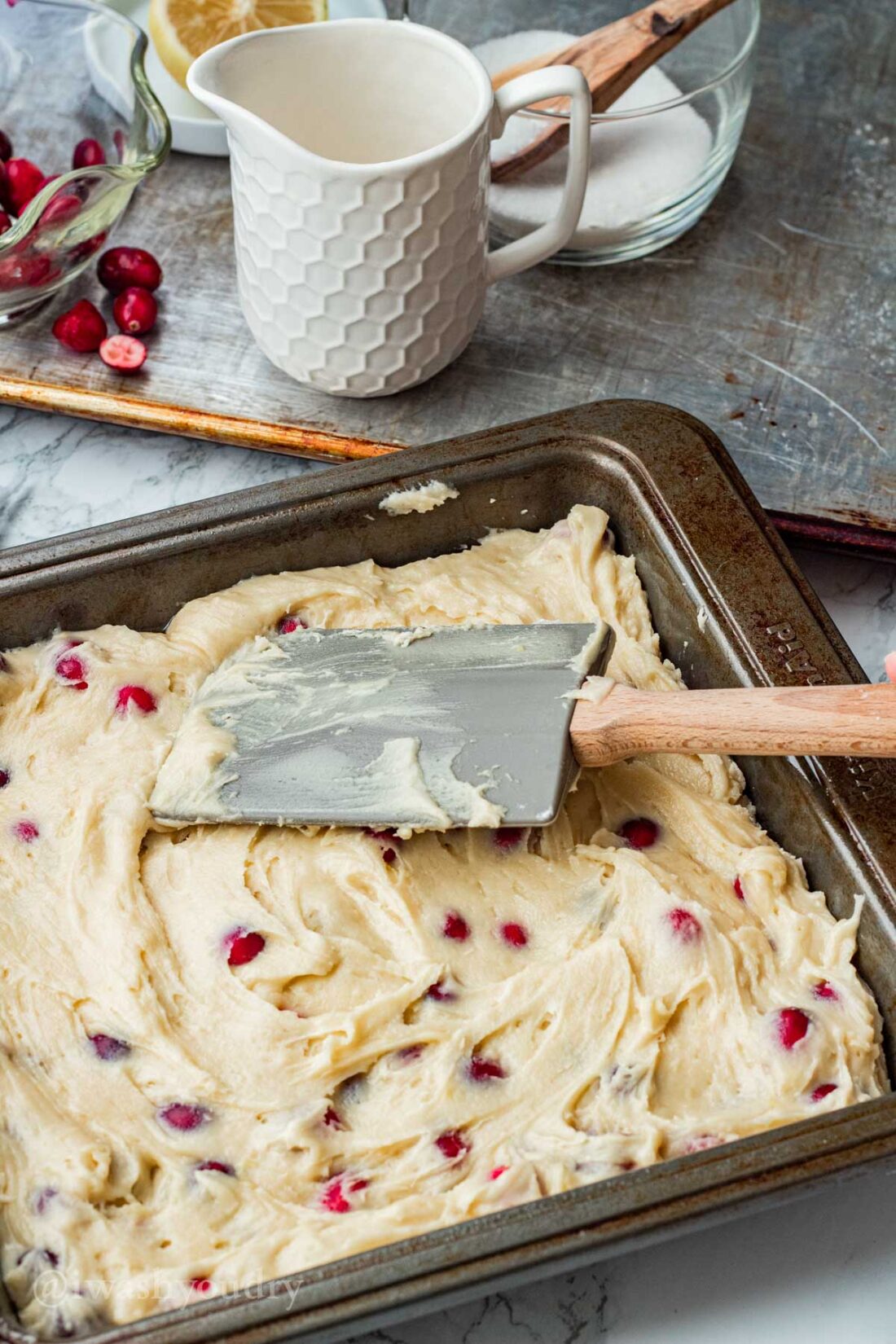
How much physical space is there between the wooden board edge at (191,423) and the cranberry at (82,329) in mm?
92

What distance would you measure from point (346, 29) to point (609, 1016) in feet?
4.81

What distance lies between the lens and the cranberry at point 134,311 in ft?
7.42

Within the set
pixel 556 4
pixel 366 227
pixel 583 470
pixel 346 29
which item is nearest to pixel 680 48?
pixel 556 4

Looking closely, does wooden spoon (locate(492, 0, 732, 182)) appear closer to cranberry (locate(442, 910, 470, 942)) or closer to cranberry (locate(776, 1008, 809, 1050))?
cranberry (locate(442, 910, 470, 942))

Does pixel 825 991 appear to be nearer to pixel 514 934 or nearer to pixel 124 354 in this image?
pixel 514 934

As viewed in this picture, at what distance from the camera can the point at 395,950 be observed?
5.05 feet

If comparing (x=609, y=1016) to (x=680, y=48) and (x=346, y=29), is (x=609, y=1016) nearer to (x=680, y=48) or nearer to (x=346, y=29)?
(x=346, y=29)

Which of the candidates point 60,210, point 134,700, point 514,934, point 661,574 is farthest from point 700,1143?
point 60,210

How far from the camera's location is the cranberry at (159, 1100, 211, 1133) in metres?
1.40

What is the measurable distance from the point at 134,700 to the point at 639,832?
25.2 inches

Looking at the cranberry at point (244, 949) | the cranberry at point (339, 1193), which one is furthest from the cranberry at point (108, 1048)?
the cranberry at point (339, 1193)

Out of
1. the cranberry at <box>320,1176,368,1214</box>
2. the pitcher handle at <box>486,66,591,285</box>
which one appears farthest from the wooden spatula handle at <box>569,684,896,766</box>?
the pitcher handle at <box>486,66,591,285</box>

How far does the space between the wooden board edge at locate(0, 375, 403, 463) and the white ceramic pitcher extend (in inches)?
3.7

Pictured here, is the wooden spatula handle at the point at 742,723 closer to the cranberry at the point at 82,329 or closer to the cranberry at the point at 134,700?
the cranberry at the point at 134,700
